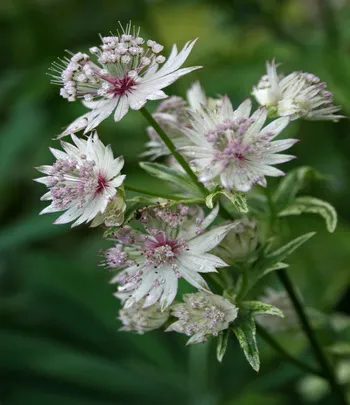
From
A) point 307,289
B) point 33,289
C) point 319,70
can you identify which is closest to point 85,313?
point 33,289

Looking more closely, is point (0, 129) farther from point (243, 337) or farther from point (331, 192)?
point (243, 337)

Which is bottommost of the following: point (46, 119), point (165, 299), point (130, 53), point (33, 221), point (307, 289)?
point (307, 289)

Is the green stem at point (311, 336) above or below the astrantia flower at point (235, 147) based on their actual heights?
below

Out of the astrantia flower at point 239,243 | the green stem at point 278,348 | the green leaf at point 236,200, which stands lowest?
the green stem at point 278,348

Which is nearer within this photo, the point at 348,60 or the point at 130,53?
the point at 130,53

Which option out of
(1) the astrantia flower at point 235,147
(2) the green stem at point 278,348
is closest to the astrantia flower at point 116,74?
(1) the astrantia flower at point 235,147

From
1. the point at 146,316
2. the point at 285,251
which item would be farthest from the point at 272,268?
the point at 146,316

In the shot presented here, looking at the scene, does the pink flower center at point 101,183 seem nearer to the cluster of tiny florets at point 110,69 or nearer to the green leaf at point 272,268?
the cluster of tiny florets at point 110,69
